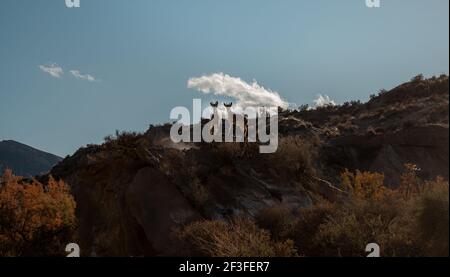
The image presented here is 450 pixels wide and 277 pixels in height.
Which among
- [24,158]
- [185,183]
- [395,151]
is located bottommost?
[185,183]

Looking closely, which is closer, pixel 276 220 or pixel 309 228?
pixel 309 228

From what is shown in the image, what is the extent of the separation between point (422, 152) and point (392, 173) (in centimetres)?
165

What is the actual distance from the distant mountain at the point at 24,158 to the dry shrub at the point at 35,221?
2573 inches

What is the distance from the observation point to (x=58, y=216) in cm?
1778

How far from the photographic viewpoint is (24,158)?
91.3 meters

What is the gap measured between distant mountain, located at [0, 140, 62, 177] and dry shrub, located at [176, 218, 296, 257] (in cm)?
7502

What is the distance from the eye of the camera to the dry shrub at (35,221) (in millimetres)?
17312

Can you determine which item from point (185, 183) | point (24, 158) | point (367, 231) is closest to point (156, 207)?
point (185, 183)

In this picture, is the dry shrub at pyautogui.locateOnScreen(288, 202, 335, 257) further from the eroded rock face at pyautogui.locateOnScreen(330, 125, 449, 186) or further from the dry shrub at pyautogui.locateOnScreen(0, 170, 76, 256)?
the dry shrub at pyautogui.locateOnScreen(0, 170, 76, 256)

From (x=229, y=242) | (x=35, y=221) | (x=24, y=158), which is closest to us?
(x=229, y=242)

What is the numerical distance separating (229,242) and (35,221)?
11.7 meters

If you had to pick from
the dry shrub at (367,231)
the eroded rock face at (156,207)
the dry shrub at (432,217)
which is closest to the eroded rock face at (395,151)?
the dry shrub at (367,231)

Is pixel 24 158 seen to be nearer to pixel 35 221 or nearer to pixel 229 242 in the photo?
pixel 35 221
